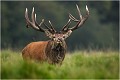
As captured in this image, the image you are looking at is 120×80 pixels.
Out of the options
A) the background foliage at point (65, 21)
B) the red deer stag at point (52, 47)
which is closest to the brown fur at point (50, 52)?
the red deer stag at point (52, 47)

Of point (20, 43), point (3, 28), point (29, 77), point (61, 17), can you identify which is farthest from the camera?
point (61, 17)

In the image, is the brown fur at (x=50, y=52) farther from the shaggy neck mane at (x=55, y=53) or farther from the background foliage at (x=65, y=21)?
the background foliage at (x=65, y=21)

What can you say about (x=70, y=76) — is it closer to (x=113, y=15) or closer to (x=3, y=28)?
(x=3, y=28)

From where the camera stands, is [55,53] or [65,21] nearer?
[55,53]

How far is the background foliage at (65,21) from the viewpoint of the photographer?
46.9 metres

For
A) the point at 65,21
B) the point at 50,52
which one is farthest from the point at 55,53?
the point at 65,21

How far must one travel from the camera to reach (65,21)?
49.9 meters

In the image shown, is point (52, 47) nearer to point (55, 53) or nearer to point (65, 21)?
point (55, 53)

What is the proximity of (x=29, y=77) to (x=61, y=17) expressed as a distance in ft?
137

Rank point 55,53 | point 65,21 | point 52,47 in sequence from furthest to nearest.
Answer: point 65,21, point 55,53, point 52,47

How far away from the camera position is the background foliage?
154ft

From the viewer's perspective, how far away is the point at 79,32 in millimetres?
49875

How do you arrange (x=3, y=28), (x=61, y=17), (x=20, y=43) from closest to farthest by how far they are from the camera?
(x=20, y=43) → (x=3, y=28) → (x=61, y=17)

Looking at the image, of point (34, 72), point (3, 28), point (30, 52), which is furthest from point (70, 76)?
point (3, 28)
